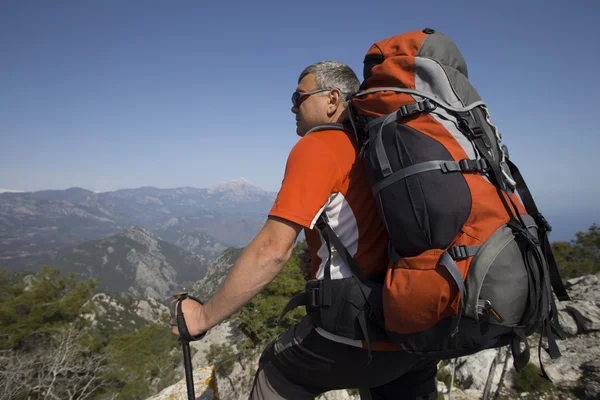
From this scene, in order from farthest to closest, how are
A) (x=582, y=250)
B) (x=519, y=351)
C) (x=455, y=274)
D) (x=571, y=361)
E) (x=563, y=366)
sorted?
(x=582, y=250) < (x=571, y=361) < (x=563, y=366) < (x=519, y=351) < (x=455, y=274)

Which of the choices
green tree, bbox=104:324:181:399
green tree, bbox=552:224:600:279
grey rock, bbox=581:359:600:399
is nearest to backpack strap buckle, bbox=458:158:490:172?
grey rock, bbox=581:359:600:399

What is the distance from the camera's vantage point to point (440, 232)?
1.46 metres

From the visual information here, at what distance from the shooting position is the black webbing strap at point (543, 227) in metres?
1.79

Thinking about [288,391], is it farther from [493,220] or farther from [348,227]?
[493,220]

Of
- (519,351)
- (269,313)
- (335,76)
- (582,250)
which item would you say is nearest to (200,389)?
(519,351)

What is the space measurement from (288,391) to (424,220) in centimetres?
141

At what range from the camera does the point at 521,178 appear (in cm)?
191

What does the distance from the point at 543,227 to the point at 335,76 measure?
1.65 m

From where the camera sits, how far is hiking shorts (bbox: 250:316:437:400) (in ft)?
6.04

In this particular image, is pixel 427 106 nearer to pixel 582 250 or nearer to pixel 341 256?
pixel 341 256

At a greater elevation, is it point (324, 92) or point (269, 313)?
point (324, 92)

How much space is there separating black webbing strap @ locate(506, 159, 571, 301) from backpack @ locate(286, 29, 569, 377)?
0.04 feet

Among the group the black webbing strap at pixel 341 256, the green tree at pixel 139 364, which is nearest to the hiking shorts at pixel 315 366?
the black webbing strap at pixel 341 256

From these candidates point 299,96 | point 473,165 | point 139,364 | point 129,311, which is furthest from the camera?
point 129,311
